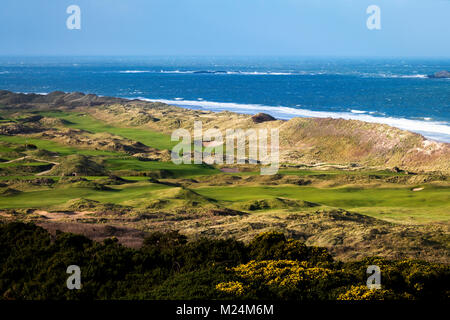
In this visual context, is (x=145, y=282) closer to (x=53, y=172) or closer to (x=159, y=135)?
(x=53, y=172)

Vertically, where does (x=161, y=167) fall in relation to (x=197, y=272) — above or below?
below

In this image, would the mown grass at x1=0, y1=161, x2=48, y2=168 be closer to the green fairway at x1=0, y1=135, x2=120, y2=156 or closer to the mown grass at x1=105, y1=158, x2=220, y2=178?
the mown grass at x1=105, y1=158, x2=220, y2=178

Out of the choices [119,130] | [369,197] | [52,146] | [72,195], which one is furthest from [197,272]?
[119,130]

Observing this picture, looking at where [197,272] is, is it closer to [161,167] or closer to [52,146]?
[161,167]

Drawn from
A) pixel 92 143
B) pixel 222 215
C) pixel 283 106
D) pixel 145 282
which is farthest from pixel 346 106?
pixel 145 282

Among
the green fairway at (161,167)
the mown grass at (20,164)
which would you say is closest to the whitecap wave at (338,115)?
the green fairway at (161,167)

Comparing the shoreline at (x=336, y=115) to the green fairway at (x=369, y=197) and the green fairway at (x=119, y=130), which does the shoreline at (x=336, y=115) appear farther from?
the green fairway at (x=369, y=197)
